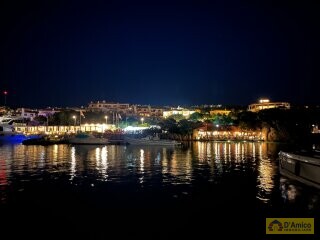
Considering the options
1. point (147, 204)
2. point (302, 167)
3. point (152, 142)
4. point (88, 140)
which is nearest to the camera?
point (147, 204)

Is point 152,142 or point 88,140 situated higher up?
point 88,140

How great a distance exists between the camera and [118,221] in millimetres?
16219

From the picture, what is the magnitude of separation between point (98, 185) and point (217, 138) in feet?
298

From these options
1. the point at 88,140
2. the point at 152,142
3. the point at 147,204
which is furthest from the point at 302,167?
the point at 88,140

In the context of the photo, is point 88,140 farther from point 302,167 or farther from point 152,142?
point 302,167

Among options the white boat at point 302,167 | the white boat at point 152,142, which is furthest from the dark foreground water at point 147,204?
the white boat at point 152,142

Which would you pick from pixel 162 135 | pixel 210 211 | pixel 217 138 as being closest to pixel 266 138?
pixel 217 138

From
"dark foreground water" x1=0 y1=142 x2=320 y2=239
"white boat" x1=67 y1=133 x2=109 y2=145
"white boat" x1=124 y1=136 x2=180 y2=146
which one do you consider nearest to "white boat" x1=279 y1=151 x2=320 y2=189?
"dark foreground water" x1=0 y1=142 x2=320 y2=239

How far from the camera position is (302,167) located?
26172 millimetres

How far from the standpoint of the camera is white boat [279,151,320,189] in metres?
23.8

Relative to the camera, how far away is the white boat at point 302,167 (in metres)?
23.8

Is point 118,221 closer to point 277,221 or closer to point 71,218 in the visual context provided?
point 71,218

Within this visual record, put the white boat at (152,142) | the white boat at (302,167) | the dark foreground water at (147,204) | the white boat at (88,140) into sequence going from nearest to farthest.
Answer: the dark foreground water at (147,204), the white boat at (302,167), the white boat at (152,142), the white boat at (88,140)

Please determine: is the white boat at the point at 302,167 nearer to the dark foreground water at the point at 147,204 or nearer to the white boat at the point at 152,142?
the dark foreground water at the point at 147,204
